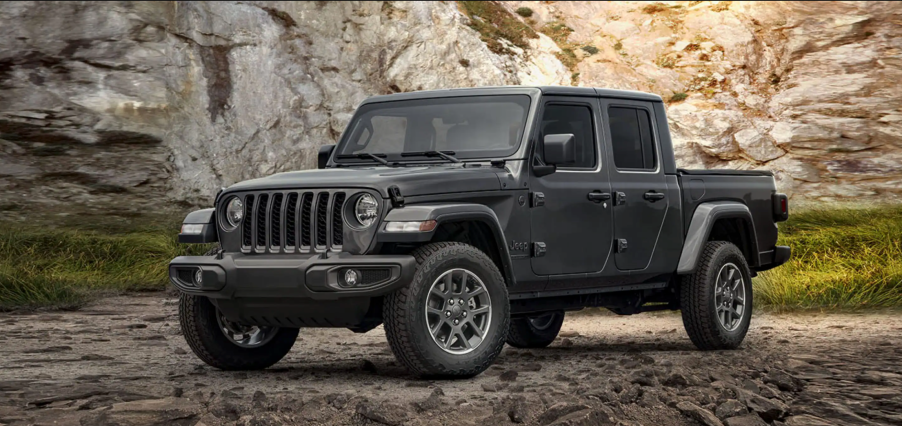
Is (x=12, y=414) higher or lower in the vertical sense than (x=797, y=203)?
higher

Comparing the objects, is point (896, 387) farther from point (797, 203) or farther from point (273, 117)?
point (273, 117)

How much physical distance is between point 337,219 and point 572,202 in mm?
1889

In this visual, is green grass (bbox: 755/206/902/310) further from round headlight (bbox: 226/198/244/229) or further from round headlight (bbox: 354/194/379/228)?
round headlight (bbox: 226/198/244/229)

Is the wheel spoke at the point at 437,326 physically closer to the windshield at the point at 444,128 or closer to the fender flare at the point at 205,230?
the windshield at the point at 444,128

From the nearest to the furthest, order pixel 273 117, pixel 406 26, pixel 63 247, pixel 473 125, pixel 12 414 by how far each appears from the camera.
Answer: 1. pixel 12 414
2. pixel 473 125
3. pixel 63 247
4. pixel 273 117
5. pixel 406 26

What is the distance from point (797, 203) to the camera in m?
19.2

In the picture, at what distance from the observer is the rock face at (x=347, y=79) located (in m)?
17.8

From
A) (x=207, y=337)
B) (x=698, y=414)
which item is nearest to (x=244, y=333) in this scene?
(x=207, y=337)

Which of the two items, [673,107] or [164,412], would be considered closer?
[164,412]

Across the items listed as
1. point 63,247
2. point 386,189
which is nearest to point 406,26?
point 63,247

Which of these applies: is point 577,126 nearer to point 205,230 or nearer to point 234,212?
point 234,212

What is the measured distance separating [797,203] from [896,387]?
1240 centimetres

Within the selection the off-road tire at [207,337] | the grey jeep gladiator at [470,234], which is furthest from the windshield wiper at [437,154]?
the off-road tire at [207,337]

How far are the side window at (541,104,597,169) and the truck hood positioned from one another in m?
0.89
